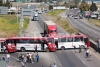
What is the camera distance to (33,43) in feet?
144

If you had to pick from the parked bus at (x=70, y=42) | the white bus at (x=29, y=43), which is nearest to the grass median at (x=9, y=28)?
the white bus at (x=29, y=43)

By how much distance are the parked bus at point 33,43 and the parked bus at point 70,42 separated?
1.62 metres

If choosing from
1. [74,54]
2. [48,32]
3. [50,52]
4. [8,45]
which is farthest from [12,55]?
[48,32]

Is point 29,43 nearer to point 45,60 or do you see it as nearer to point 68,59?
point 45,60

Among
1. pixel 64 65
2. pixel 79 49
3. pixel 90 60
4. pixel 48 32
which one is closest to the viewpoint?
pixel 64 65

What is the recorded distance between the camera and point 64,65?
34562 mm

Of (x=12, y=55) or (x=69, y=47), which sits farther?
(x=69, y=47)

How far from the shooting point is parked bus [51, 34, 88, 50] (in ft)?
147

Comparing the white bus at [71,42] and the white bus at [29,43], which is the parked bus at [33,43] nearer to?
the white bus at [29,43]

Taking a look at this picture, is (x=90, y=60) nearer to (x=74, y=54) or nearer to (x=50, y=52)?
(x=74, y=54)

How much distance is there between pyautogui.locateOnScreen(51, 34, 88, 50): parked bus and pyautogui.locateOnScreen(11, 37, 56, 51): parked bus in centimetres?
162

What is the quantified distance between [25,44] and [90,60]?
407 inches

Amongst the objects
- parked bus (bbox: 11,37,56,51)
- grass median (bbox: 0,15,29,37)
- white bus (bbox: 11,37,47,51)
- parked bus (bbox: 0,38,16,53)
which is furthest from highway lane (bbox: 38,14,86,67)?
grass median (bbox: 0,15,29,37)

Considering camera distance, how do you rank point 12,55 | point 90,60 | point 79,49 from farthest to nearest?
point 79,49 < point 12,55 < point 90,60
